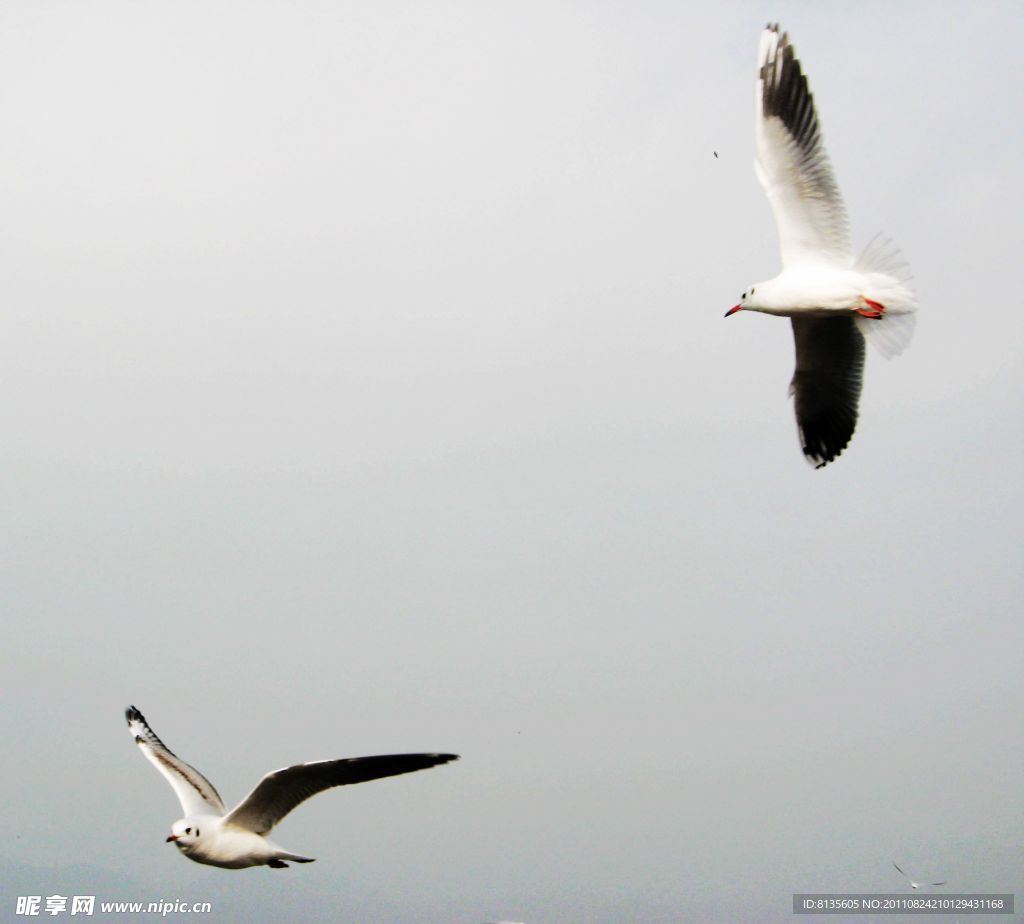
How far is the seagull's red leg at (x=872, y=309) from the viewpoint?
8602 mm

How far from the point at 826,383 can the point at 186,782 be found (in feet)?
16.4

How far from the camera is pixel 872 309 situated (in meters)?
8.62

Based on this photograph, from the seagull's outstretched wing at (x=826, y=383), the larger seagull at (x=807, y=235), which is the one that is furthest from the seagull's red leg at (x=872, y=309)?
the seagull's outstretched wing at (x=826, y=383)

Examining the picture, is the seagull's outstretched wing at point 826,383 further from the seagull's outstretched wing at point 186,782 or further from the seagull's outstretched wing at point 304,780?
the seagull's outstretched wing at point 186,782

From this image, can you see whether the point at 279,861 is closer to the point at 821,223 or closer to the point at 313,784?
the point at 313,784

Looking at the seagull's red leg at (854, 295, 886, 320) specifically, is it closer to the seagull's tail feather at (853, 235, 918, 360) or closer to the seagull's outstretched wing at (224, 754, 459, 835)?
the seagull's tail feather at (853, 235, 918, 360)

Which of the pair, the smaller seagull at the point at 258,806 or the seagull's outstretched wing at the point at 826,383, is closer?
the smaller seagull at the point at 258,806

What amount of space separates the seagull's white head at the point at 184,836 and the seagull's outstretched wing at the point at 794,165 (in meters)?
5.04

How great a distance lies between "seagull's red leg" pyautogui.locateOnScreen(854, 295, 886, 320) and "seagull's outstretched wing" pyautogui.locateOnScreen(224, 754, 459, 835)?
3.59 meters

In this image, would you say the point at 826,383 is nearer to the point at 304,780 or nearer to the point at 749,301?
the point at 749,301

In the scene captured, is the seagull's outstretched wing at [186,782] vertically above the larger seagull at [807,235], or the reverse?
the larger seagull at [807,235]

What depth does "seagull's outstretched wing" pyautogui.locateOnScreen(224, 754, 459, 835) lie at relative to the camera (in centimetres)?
805

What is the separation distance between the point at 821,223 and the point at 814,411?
1692 mm

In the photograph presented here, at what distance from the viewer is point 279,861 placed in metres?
8.52
